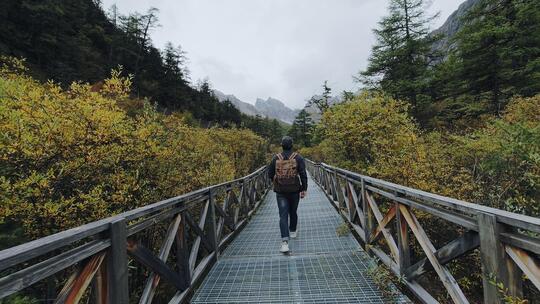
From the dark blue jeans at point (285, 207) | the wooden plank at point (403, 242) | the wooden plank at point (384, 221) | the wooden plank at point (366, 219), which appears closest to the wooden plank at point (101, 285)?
the wooden plank at point (403, 242)

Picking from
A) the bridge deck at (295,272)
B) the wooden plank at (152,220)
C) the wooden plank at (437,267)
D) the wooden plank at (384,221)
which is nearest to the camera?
the wooden plank at (437,267)

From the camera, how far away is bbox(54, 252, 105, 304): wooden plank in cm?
167

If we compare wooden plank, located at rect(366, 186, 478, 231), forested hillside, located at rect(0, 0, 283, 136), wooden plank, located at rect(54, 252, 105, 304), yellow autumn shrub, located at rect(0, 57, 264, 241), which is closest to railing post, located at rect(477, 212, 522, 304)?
wooden plank, located at rect(366, 186, 478, 231)

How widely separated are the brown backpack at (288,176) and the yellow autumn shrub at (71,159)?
1.88 m

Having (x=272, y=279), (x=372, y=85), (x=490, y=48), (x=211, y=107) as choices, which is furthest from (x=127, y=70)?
(x=272, y=279)

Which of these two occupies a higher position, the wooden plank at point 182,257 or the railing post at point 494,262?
the railing post at point 494,262

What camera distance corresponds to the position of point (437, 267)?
8.05ft

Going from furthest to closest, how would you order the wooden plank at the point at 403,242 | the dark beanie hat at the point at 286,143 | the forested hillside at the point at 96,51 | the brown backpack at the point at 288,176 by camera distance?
1. the forested hillside at the point at 96,51
2. the dark beanie hat at the point at 286,143
3. the brown backpack at the point at 288,176
4. the wooden plank at the point at 403,242

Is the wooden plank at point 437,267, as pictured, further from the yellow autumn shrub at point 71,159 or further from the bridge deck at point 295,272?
the yellow autumn shrub at point 71,159

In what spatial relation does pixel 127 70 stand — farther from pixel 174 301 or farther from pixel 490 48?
pixel 174 301

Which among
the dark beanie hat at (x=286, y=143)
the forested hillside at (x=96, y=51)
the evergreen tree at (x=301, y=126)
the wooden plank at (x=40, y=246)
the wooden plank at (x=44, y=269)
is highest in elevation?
the forested hillside at (x=96, y=51)

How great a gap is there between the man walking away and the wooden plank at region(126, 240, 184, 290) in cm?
214

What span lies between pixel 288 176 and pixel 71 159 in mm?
3013

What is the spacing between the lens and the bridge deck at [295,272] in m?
3.37
